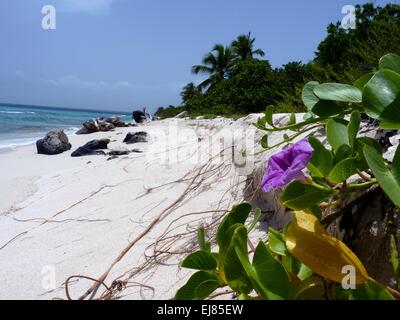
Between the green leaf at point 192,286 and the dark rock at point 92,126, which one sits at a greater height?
the dark rock at point 92,126

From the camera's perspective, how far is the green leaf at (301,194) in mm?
490

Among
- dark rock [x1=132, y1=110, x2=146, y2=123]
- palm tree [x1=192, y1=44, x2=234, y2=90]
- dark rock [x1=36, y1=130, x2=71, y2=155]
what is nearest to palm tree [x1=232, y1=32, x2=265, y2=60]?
palm tree [x1=192, y1=44, x2=234, y2=90]

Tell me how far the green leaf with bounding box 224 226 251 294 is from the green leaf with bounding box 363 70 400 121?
0.23 meters

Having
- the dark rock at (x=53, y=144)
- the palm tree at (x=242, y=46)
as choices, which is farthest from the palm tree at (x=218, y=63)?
the dark rock at (x=53, y=144)

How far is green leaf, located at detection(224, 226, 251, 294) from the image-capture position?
1.44 feet

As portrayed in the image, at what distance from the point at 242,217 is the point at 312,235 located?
11 centimetres

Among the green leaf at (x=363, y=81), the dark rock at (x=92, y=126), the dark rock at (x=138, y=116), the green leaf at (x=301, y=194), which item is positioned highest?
the dark rock at (x=138, y=116)

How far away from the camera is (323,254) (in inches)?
19.3

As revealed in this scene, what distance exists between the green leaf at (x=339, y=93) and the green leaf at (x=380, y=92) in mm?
164

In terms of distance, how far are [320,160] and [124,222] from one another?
1401mm

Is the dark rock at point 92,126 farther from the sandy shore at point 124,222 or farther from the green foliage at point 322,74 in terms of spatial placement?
the sandy shore at point 124,222

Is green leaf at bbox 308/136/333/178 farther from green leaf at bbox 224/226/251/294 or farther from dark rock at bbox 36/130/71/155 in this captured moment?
dark rock at bbox 36/130/71/155

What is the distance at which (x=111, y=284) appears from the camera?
4.06 ft

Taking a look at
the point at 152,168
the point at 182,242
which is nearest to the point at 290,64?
the point at 152,168
